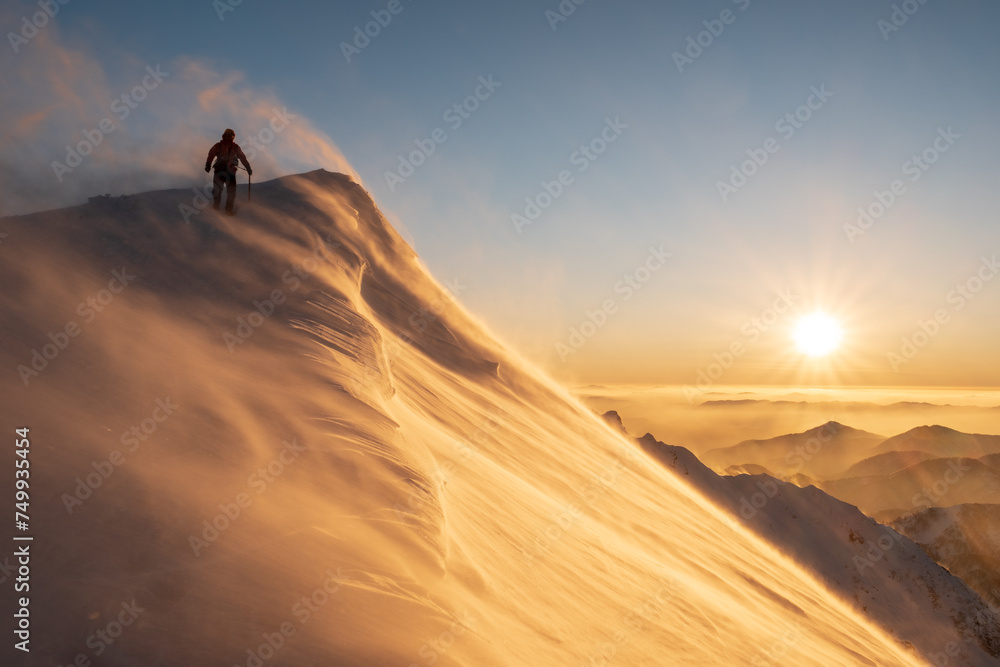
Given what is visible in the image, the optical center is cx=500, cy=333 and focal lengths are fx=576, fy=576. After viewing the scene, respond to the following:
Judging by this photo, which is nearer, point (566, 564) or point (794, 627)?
point (566, 564)

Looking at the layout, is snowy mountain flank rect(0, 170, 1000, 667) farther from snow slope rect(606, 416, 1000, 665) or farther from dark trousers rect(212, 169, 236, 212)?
snow slope rect(606, 416, 1000, 665)

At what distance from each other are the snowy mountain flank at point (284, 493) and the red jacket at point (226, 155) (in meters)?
0.98

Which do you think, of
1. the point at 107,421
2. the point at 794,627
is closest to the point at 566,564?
the point at 107,421

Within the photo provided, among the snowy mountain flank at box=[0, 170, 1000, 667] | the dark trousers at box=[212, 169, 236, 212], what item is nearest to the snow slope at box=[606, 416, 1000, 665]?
the snowy mountain flank at box=[0, 170, 1000, 667]

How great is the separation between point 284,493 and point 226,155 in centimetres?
906

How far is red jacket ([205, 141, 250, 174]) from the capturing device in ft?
37.0

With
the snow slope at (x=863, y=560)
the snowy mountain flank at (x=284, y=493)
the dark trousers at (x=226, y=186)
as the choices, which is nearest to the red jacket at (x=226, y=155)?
the dark trousers at (x=226, y=186)

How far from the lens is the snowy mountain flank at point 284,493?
3637 mm

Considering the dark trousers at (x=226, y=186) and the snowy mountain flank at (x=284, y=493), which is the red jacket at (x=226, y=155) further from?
the snowy mountain flank at (x=284, y=493)

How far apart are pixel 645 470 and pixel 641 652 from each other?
12461 mm

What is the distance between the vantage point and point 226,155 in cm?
1138

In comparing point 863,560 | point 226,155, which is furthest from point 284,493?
point 863,560

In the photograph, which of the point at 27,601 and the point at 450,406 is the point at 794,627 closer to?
the point at 450,406

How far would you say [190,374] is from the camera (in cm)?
568
